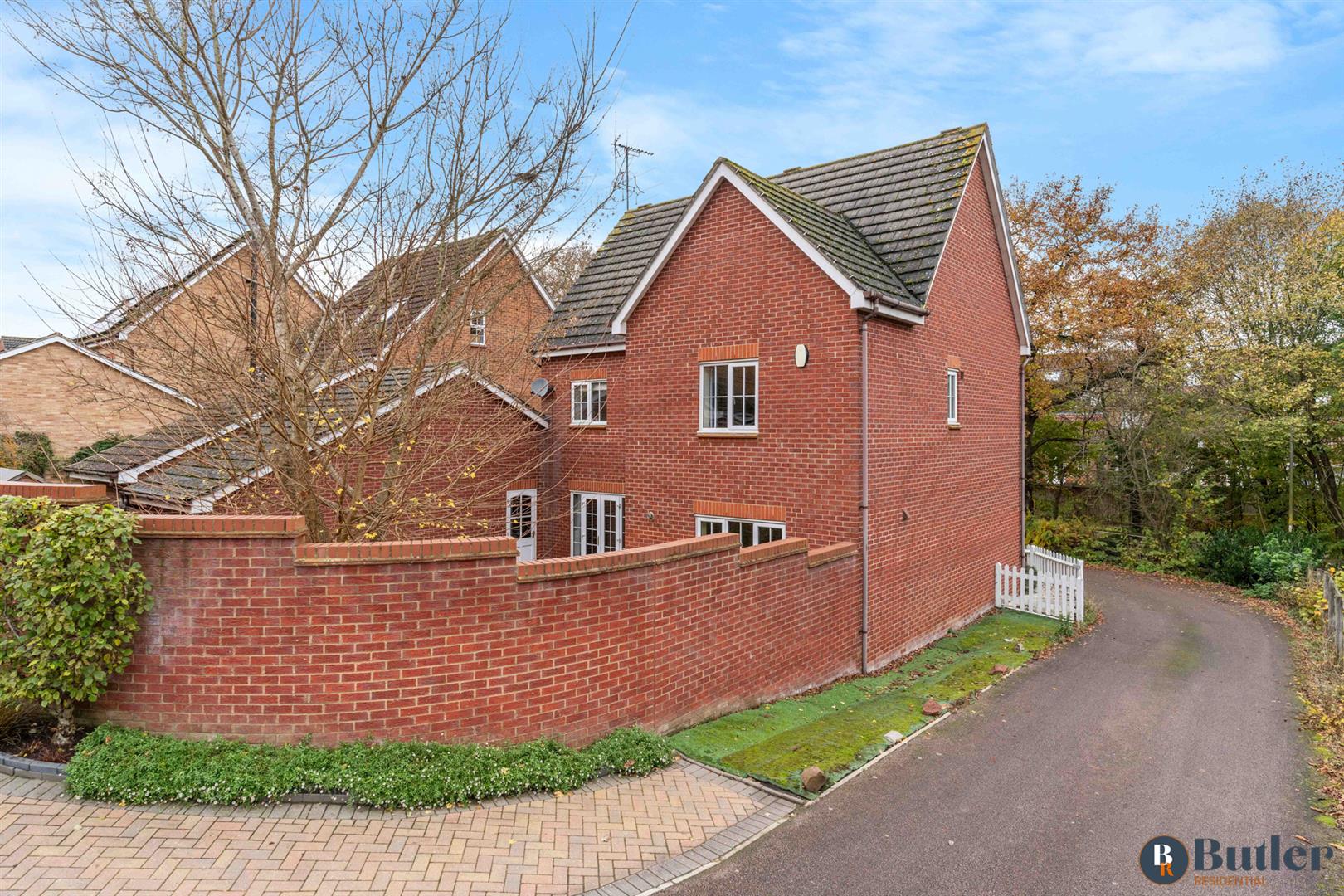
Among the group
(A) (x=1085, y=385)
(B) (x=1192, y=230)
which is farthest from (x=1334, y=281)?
(A) (x=1085, y=385)

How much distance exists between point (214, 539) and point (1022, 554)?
16912 mm

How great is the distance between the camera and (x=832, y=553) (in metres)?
10.2

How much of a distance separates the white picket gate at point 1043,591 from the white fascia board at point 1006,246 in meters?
5.35

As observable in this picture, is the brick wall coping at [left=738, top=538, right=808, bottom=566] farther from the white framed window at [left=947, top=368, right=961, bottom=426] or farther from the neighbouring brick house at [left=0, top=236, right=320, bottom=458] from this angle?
the neighbouring brick house at [left=0, top=236, right=320, bottom=458]

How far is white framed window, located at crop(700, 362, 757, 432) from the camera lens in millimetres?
11945

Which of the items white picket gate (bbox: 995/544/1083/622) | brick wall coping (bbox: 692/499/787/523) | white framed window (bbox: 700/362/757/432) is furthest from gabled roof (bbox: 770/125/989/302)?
white picket gate (bbox: 995/544/1083/622)

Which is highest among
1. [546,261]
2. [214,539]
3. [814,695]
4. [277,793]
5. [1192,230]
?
[1192,230]

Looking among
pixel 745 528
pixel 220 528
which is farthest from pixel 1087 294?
pixel 220 528

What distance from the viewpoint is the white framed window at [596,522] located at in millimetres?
14172

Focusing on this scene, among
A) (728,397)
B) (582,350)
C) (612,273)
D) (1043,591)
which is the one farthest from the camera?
(612,273)

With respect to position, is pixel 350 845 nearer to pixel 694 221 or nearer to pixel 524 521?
pixel 524 521

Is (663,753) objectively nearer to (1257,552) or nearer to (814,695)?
(814,695)

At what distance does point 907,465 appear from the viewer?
1193cm

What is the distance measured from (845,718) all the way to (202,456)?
8.65m
